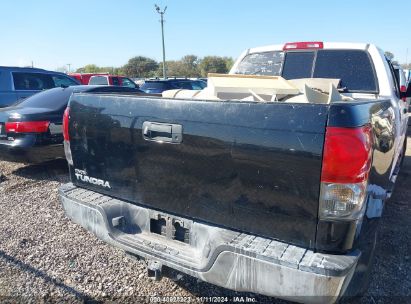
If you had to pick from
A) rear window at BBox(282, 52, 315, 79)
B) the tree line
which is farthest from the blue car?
the tree line

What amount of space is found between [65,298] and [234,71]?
3.39 m

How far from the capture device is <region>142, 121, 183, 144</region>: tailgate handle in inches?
85.7

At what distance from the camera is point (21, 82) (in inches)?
345

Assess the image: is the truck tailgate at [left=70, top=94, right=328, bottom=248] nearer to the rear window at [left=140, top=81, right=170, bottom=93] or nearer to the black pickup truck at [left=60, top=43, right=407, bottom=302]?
the black pickup truck at [left=60, top=43, right=407, bottom=302]

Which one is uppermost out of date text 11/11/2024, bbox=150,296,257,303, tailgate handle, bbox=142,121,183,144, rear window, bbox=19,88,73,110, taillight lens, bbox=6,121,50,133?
tailgate handle, bbox=142,121,183,144

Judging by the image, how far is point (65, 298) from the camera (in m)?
2.69

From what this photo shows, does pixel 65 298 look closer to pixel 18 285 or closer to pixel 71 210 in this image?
pixel 18 285

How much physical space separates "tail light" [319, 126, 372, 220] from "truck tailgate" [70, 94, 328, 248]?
0.05m

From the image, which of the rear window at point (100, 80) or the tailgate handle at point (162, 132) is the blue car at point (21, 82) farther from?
the rear window at point (100, 80)

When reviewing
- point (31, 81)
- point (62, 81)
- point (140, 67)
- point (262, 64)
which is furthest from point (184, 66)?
point (262, 64)

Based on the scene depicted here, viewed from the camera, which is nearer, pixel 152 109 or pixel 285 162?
pixel 285 162

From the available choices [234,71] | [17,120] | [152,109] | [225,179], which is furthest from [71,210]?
[17,120]

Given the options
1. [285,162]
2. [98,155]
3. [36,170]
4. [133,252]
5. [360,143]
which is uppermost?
[360,143]

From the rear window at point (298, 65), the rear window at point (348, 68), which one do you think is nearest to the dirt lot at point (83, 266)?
the rear window at point (348, 68)
